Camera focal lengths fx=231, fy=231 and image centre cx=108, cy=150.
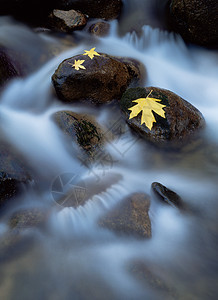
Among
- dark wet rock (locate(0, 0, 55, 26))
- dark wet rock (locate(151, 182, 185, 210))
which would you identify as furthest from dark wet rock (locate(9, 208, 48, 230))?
dark wet rock (locate(0, 0, 55, 26))

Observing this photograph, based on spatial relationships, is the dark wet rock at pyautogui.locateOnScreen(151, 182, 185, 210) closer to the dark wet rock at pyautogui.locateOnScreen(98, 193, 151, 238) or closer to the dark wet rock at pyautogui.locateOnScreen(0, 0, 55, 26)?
the dark wet rock at pyautogui.locateOnScreen(98, 193, 151, 238)

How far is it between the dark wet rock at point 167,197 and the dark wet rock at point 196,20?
11.6 feet

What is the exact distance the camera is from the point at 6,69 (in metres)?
3.69

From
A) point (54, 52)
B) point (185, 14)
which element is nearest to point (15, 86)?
point (54, 52)

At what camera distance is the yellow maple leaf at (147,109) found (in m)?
2.90

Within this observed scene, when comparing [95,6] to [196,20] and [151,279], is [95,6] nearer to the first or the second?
[196,20]

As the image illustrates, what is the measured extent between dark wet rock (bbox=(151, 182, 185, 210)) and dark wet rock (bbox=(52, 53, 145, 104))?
1704 millimetres

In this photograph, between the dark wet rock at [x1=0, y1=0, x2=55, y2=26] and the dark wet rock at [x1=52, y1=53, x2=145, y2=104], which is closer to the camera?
the dark wet rock at [x1=52, y1=53, x2=145, y2=104]

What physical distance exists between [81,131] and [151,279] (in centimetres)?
171

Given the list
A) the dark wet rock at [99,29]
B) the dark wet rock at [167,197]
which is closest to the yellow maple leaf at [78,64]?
the dark wet rock at [167,197]

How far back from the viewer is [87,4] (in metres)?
5.06

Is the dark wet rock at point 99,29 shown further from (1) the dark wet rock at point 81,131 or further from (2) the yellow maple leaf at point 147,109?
(1) the dark wet rock at point 81,131

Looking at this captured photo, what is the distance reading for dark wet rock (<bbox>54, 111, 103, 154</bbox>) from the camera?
2.72m

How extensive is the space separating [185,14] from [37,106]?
325 cm
